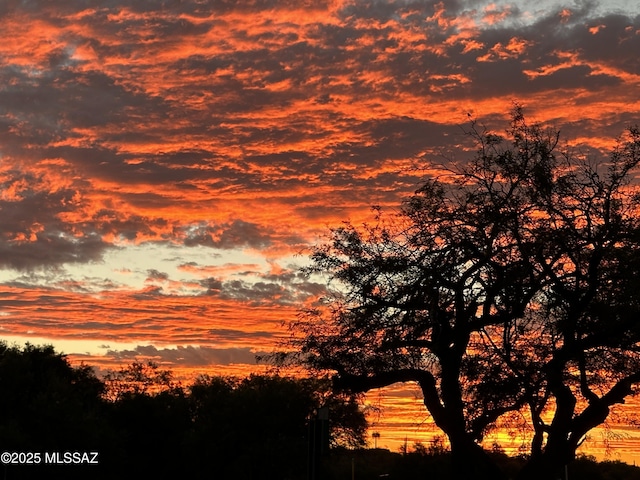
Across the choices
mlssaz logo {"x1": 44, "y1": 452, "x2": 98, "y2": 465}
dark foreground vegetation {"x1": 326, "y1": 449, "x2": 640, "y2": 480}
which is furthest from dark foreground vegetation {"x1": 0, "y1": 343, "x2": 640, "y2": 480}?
dark foreground vegetation {"x1": 326, "y1": 449, "x2": 640, "y2": 480}

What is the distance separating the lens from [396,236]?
2639cm

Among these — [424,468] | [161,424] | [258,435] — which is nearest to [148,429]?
[161,424]

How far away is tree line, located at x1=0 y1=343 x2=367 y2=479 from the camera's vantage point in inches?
2393

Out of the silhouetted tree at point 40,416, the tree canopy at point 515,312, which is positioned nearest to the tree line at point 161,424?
the silhouetted tree at point 40,416

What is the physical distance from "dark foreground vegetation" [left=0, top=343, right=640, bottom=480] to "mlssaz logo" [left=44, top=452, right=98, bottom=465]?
0.07 meters

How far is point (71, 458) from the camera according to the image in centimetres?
5703

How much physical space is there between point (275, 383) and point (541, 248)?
59612 mm

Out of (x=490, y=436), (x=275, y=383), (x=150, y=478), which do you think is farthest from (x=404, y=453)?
(x=490, y=436)

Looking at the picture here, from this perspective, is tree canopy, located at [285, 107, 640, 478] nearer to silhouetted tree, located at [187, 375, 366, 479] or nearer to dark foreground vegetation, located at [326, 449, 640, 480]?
silhouetted tree, located at [187, 375, 366, 479]

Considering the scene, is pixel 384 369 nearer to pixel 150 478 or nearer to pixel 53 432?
pixel 53 432

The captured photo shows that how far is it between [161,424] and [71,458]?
63.5ft

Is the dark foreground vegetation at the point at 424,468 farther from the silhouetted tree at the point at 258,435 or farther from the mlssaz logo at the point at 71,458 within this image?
the mlssaz logo at the point at 71,458

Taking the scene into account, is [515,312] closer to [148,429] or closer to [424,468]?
[148,429]

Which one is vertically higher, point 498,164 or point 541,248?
point 498,164
